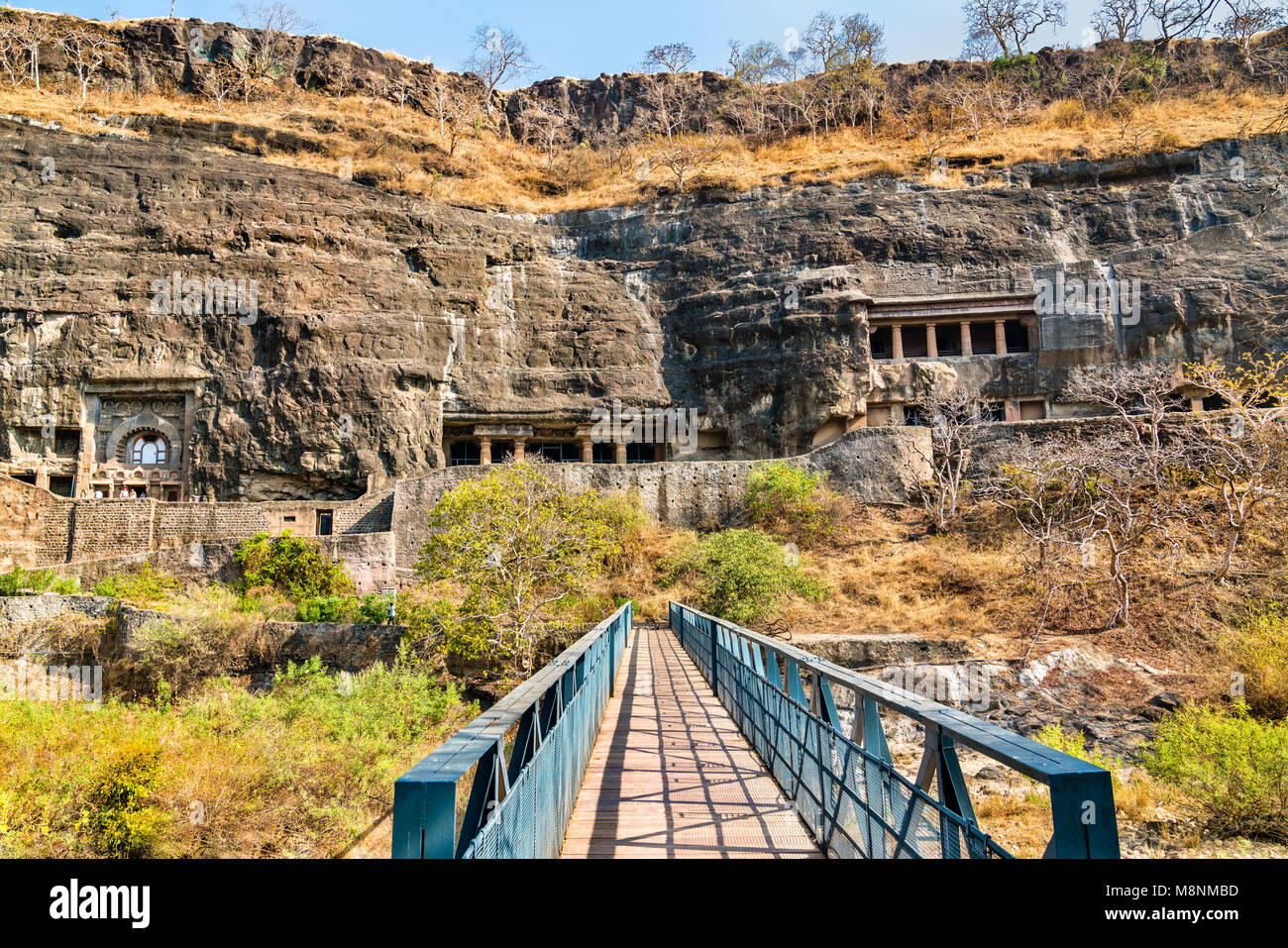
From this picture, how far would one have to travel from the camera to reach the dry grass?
41.5 m

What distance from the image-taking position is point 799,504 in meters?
26.2

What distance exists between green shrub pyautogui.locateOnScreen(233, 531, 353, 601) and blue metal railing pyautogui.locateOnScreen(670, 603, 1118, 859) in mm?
20621

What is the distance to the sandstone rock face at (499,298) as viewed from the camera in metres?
31.3

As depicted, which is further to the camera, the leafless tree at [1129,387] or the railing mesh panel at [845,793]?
the leafless tree at [1129,387]

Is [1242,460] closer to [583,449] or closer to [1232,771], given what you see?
[1232,771]

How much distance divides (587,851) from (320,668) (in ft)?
52.8

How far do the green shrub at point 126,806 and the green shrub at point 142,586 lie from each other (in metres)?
12.5

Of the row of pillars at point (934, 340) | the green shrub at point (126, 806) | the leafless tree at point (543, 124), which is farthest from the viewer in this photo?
the leafless tree at point (543, 124)

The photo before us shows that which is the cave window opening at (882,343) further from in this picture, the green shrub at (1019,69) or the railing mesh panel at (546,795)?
the railing mesh panel at (546,795)

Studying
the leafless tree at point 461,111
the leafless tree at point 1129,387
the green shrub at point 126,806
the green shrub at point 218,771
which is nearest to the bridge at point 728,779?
the green shrub at point 218,771

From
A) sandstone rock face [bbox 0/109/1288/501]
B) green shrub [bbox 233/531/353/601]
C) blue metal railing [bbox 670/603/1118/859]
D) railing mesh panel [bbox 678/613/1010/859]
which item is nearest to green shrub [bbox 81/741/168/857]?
railing mesh panel [bbox 678/613/1010/859]

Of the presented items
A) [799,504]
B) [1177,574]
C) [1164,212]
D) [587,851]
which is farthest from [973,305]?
[587,851]

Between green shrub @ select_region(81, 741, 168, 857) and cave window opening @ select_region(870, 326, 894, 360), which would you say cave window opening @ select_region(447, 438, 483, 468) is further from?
green shrub @ select_region(81, 741, 168, 857)

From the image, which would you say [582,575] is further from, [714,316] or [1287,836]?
[714,316]
